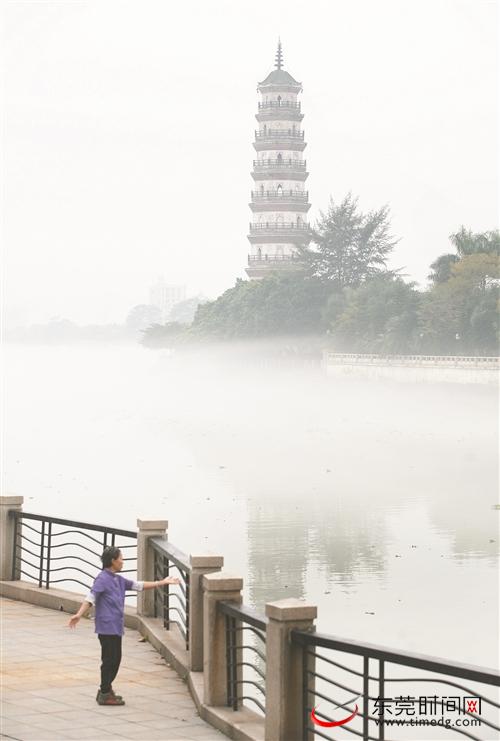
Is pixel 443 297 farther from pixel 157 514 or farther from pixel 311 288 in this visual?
pixel 157 514

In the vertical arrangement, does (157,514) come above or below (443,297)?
below

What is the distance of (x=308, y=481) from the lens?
44.3 m

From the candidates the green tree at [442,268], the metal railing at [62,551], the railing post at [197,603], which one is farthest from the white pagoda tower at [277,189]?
the railing post at [197,603]

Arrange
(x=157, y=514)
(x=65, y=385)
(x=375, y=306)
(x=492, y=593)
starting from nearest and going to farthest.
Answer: (x=492, y=593)
(x=157, y=514)
(x=375, y=306)
(x=65, y=385)

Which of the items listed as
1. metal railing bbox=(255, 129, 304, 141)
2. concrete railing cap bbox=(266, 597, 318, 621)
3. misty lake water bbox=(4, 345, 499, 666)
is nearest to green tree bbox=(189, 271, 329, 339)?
misty lake water bbox=(4, 345, 499, 666)

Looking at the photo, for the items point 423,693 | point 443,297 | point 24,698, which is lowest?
point 423,693

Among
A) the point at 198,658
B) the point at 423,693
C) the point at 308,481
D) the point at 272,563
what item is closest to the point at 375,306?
the point at 308,481

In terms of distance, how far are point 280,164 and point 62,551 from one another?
9640 cm

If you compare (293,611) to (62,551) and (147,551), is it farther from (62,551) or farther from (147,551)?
(62,551)

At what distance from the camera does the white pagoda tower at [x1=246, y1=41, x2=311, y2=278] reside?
121 m

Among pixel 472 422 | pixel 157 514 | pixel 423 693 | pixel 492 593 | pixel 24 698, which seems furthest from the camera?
pixel 472 422

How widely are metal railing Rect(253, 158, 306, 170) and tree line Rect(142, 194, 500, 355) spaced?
1147 centimetres

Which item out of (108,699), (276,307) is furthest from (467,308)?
(108,699)

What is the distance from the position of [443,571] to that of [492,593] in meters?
3.11
